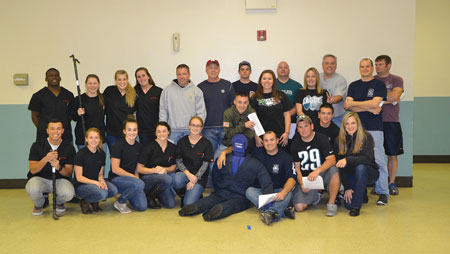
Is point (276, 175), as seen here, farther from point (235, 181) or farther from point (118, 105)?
point (118, 105)

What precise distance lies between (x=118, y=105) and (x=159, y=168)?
96 cm

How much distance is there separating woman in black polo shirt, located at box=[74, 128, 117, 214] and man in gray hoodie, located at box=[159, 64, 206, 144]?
0.86 m

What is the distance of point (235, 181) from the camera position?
167 inches

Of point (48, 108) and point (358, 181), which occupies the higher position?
point (48, 108)

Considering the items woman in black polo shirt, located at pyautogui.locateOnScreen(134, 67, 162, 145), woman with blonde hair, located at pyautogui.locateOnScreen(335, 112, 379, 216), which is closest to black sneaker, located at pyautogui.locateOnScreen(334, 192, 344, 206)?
woman with blonde hair, located at pyautogui.locateOnScreen(335, 112, 379, 216)


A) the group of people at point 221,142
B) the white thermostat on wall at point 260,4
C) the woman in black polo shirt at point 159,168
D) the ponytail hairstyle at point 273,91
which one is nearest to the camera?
the group of people at point 221,142

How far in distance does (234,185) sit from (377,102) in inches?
76.2

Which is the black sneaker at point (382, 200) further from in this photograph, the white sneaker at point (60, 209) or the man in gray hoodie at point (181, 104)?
the white sneaker at point (60, 209)

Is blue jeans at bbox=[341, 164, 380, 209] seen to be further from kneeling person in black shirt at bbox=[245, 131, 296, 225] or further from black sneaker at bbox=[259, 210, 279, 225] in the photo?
black sneaker at bbox=[259, 210, 279, 225]

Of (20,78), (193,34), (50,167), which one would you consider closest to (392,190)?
(193,34)

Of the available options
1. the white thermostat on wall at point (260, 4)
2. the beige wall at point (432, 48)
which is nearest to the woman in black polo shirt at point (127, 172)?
the white thermostat on wall at point (260, 4)

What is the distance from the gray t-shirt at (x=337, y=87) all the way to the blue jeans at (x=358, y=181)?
3.56ft

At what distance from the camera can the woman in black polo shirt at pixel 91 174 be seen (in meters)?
4.21

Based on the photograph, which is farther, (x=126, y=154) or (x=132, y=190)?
(x=126, y=154)
